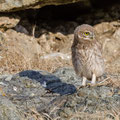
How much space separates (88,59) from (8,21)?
3848 millimetres

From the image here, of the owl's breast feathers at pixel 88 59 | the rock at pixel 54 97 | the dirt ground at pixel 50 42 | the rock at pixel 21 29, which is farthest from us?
the rock at pixel 21 29

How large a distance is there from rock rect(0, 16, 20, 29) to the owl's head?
12.3 ft

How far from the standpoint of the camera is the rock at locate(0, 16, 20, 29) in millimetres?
8930

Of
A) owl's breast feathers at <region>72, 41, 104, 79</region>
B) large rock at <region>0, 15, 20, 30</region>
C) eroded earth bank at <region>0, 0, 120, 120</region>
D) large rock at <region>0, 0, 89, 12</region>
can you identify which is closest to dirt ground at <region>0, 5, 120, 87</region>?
eroded earth bank at <region>0, 0, 120, 120</region>

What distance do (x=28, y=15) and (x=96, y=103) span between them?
5645mm

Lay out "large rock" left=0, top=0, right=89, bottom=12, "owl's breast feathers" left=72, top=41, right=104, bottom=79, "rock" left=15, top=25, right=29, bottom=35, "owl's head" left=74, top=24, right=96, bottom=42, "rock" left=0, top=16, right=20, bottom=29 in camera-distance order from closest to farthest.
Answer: "owl's head" left=74, top=24, right=96, bottom=42, "owl's breast feathers" left=72, top=41, right=104, bottom=79, "large rock" left=0, top=0, right=89, bottom=12, "rock" left=0, top=16, right=20, bottom=29, "rock" left=15, top=25, right=29, bottom=35

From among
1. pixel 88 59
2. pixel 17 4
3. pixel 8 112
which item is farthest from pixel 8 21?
pixel 8 112

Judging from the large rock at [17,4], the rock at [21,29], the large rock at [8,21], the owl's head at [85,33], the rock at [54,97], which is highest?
the large rock at [17,4]

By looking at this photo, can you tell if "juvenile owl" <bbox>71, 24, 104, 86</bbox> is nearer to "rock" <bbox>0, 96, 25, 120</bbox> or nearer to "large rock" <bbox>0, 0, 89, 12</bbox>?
"rock" <bbox>0, 96, 25, 120</bbox>

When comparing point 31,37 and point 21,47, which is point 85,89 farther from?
point 31,37

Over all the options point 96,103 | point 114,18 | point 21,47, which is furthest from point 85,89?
point 114,18

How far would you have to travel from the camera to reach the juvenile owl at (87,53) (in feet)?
18.7

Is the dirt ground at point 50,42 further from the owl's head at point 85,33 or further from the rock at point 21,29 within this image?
the owl's head at point 85,33

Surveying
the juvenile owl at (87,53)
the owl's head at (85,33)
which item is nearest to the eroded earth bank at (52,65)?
the juvenile owl at (87,53)
